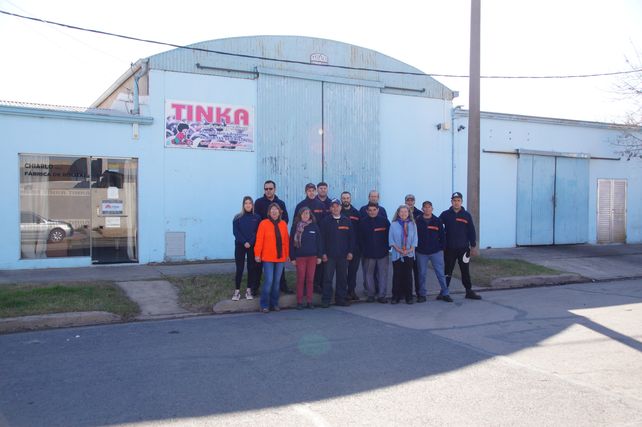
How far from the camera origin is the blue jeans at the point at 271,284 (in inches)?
388

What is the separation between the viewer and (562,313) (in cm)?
972

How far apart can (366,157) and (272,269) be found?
24.3ft

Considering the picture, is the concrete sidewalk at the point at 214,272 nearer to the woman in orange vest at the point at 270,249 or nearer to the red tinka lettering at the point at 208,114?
the woman in orange vest at the point at 270,249

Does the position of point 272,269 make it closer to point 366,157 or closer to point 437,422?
point 437,422

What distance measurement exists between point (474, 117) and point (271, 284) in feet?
24.7

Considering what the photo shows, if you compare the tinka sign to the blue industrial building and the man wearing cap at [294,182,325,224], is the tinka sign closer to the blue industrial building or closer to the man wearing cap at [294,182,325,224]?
the blue industrial building

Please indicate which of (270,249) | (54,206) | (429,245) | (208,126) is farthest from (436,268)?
(54,206)

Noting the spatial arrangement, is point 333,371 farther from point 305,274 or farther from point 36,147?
point 36,147

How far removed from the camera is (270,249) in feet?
32.3

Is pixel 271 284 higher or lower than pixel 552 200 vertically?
lower

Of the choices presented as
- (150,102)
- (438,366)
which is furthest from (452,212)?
(150,102)

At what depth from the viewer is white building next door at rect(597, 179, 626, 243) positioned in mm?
20719

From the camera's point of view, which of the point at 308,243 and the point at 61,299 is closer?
the point at 61,299

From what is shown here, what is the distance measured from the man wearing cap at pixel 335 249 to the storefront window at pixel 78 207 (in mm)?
5563
